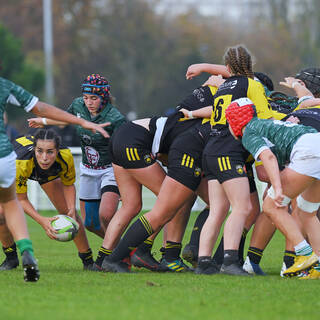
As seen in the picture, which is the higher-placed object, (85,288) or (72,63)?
(85,288)

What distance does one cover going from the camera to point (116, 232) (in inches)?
390

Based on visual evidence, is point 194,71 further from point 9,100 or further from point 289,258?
point 9,100

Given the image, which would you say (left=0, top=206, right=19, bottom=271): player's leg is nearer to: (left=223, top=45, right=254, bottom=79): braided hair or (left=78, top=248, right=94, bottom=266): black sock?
(left=78, top=248, right=94, bottom=266): black sock

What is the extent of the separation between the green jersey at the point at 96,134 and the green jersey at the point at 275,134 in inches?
85.2

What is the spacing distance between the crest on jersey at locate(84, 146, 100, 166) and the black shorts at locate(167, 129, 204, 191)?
1565 mm

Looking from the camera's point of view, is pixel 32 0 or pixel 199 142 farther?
pixel 32 0

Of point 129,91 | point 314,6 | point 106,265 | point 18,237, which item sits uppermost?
point 18,237

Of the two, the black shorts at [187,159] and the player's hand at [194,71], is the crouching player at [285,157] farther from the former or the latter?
the player's hand at [194,71]

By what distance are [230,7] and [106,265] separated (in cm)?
8265

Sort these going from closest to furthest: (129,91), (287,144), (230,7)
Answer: (287,144), (129,91), (230,7)

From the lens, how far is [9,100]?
8008 millimetres

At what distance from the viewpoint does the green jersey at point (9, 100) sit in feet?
25.9

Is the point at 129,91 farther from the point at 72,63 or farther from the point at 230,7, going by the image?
the point at 230,7

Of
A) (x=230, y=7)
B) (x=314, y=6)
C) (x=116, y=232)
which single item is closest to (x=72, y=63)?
(x=314, y=6)
